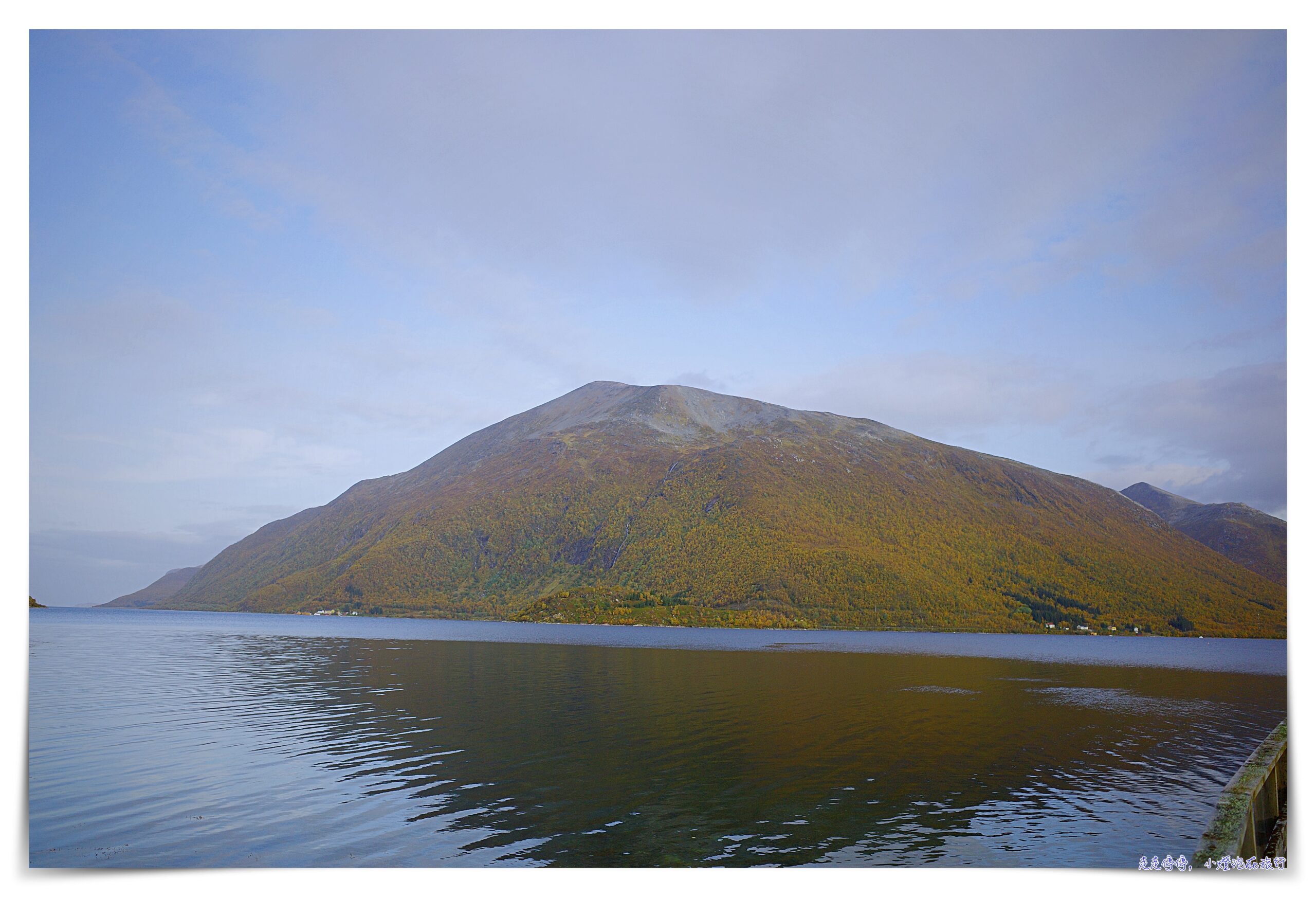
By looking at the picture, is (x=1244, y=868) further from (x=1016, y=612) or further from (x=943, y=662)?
(x=1016, y=612)

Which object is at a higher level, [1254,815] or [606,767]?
[1254,815]

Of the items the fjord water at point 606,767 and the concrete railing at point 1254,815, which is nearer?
the concrete railing at point 1254,815

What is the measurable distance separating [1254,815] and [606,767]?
42.3 feet

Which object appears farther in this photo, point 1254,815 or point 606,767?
point 606,767

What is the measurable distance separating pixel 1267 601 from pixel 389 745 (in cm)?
20471

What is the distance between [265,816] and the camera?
44.8 feet

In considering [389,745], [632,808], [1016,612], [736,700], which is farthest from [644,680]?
[1016,612]

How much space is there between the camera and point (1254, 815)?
40.9 ft

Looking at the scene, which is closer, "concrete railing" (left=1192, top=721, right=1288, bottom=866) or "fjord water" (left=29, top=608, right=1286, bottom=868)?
"concrete railing" (left=1192, top=721, right=1288, bottom=866)

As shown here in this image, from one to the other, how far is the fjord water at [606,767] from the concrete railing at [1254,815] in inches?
53.4

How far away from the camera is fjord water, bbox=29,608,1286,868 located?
12.6 m

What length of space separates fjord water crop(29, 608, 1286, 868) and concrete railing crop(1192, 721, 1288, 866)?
136 centimetres

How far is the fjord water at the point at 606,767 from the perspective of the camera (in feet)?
41.4

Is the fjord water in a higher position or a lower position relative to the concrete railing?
lower
